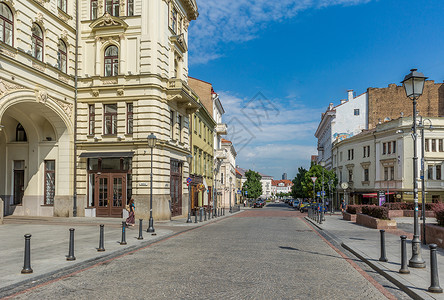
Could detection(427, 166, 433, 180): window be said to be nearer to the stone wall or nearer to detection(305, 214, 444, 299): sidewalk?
the stone wall

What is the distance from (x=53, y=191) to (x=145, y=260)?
738 inches

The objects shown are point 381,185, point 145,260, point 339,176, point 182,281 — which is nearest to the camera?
point 182,281

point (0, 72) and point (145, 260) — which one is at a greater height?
point (0, 72)

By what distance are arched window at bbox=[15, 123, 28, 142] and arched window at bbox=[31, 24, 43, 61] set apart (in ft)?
20.7

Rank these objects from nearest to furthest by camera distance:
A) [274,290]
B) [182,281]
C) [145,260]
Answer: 1. [274,290]
2. [182,281]
3. [145,260]

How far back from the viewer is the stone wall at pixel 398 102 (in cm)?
5881

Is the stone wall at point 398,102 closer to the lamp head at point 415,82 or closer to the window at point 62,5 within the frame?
the window at point 62,5

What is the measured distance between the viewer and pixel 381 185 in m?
50.1

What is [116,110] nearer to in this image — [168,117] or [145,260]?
[168,117]

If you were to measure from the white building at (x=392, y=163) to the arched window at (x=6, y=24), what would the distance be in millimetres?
32519

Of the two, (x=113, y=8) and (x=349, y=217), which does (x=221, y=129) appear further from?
(x=113, y=8)

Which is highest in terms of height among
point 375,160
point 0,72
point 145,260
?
point 0,72

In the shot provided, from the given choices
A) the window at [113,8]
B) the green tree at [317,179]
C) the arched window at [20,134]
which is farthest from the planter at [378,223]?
the green tree at [317,179]

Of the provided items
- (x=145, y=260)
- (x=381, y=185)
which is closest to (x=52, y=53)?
(x=145, y=260)
